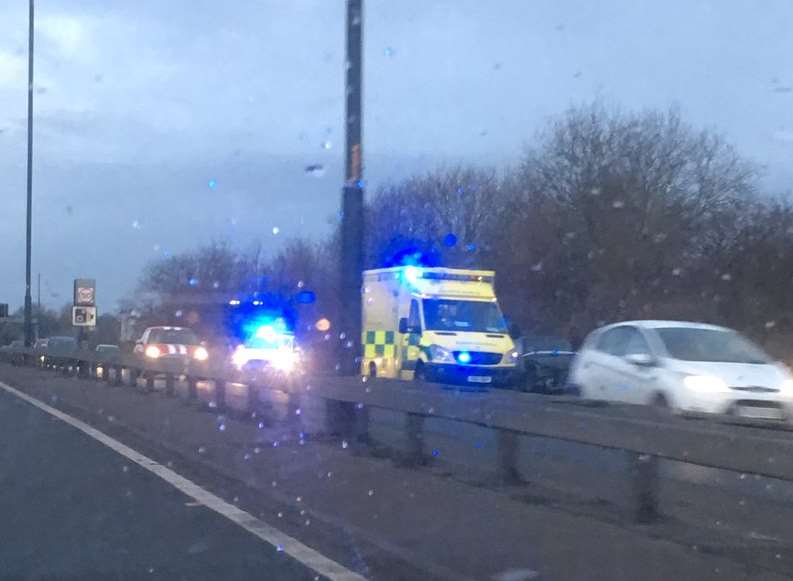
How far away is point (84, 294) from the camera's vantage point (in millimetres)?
38188

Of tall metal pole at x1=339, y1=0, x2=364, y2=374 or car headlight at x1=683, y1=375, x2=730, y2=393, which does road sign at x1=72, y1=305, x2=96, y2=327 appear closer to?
tall metal pole at x1=339, y1=0, x2=364, y2=374

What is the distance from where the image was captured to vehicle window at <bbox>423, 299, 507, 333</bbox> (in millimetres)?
25500

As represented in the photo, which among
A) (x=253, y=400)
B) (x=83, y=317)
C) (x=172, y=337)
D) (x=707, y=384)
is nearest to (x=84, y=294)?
(x=83, y=317)

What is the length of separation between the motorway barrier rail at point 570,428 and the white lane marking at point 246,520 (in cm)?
208

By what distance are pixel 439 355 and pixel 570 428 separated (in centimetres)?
1535

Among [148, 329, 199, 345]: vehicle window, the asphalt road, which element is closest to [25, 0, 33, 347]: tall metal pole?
[148, 329, 199, 345]: vehicle window

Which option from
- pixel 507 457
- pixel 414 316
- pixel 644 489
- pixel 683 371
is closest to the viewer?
pixel 644 489

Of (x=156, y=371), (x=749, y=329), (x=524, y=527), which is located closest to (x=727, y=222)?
(x=749, y=329)

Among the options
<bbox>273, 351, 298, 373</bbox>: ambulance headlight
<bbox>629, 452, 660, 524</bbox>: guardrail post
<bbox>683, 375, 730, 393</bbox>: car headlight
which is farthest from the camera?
<bbox>273, 351, 298, 373</bbox>: ambulance headlight

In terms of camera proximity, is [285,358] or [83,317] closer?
[285,358]

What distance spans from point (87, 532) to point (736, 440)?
503cm

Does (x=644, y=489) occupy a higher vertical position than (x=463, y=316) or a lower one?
lower

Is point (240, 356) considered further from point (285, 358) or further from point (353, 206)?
point (353, 206)

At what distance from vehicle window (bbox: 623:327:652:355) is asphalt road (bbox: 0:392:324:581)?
6.28 metres
